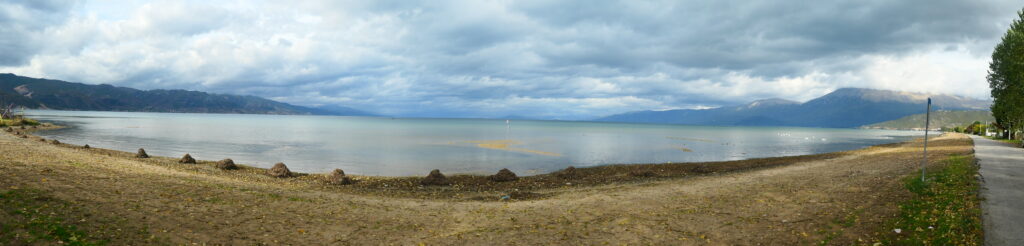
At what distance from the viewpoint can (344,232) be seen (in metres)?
11.6

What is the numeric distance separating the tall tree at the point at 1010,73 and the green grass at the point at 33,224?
53.8m

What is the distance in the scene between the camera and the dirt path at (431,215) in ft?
34.9

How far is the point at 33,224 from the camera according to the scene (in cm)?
905

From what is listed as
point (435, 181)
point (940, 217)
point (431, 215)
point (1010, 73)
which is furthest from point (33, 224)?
point (1010, 73)

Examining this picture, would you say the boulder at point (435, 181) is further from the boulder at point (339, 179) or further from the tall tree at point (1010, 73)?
the tall tree at point (1010, 73)

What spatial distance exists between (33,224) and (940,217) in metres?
20.4

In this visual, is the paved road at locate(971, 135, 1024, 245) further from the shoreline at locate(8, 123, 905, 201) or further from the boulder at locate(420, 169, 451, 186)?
the boulder at locate(420, 169, 451, 186)

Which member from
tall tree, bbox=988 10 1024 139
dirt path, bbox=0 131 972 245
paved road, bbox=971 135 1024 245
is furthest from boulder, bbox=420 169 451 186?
tall tree, bbox=988 10 1024 139

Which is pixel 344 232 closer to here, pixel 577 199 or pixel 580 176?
pixel 577 199

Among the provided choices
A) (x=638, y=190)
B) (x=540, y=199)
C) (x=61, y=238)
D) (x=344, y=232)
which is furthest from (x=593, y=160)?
(x=61, y=238)

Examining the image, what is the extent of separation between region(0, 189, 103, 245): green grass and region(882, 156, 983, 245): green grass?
17.1m

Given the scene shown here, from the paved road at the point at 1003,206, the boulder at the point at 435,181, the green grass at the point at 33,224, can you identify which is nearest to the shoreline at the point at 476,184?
the boulder at the point at 435,181

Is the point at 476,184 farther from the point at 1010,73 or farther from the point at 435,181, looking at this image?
the point at 1010,73

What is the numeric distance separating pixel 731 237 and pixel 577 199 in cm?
691
